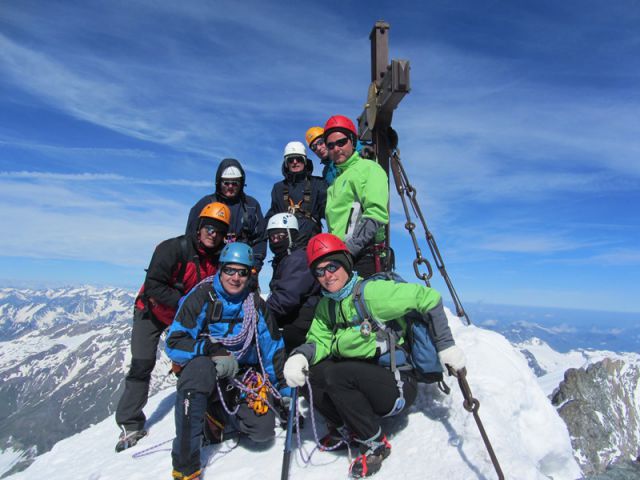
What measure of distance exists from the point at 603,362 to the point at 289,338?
563 ft

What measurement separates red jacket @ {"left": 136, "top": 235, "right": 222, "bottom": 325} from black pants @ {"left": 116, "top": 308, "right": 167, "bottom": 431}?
0.31 meters

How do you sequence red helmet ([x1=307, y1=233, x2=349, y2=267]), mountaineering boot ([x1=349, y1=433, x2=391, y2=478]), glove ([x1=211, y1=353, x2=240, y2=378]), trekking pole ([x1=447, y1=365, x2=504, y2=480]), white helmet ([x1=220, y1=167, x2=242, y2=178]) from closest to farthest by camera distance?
trekking pole ([x1=447, y1=365, x2=504, y2=480]), mountaineering boot ([x1=349, y1=433, x2=391, y2=478]), red helmet ([x1=307, y1=233, x2=349, y2=267]), glove ([x1=211, y1=353, x2=240, y2=378]), white helmet ([x1=220, y1=167, x2=242, y2=178])

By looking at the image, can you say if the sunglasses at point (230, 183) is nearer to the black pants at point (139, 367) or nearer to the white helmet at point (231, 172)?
the white helmet at point (231, 172)

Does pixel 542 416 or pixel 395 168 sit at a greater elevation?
pixel 395 168

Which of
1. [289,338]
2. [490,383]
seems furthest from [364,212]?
[490,383]

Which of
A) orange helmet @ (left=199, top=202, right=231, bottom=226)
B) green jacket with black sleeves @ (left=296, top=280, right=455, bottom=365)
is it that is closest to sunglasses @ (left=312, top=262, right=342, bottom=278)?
green jacket with black sleeves @ (left=296, top=280, right=455, bottom=365)

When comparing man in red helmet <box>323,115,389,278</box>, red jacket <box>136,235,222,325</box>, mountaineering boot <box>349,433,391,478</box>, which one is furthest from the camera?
red jacket <box>136,235,222,325</box>

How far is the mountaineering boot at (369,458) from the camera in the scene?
16.0 feet

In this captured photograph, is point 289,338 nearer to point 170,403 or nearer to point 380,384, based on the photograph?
point 380,384

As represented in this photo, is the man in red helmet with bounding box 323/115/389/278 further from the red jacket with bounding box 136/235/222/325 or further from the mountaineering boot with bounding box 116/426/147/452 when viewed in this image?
the mountaineering boot with bounding box 116/426/147/452

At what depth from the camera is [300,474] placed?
17.1 ft

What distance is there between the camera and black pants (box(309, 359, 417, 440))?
5.02m

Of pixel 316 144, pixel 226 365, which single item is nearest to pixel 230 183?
pixel 316 144

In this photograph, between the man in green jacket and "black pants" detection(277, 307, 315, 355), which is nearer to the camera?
the man in green jacket
